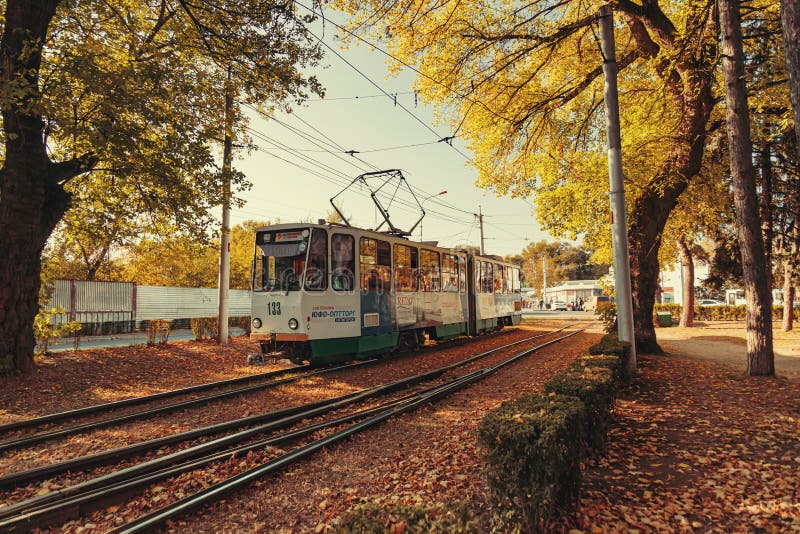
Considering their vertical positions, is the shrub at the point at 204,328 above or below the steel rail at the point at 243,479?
above

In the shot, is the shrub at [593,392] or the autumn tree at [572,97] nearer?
the shrub at [593,392]

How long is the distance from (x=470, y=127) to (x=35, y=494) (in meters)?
13.9

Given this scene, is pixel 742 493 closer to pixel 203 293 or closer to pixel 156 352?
pixel 156 352

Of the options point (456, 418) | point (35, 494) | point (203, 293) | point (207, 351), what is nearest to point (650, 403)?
point (456, 418)

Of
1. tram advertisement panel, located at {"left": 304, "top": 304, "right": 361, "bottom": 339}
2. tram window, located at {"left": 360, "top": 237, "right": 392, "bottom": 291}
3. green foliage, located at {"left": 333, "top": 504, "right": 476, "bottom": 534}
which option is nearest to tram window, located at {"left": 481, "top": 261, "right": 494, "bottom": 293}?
tram window, located at {"left": 360, "top": 237, "right": 392, "bottom": 291}

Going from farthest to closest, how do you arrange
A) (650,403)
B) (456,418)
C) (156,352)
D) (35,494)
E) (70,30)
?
(156,352) < (70,30) < (650,403) < (456,418) < (35,494)

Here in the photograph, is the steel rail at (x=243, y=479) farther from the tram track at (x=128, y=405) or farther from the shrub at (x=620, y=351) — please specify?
the shrub at (x=620, y=351)

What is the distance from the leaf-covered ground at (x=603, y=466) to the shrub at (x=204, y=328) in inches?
345

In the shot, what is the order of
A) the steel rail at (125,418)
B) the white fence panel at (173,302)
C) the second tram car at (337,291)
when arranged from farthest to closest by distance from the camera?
the white fence panel at (173,302)
the second tram car at (337,291)
the steel rail at (125,418)

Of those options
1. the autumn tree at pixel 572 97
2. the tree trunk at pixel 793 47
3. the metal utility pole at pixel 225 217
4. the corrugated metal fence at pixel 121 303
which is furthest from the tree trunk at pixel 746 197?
the corrugated metal fence at pixel 121 303

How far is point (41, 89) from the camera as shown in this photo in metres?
8.96

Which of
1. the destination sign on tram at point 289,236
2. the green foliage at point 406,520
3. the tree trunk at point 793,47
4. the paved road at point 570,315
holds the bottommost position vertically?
the paved road at point 570,315

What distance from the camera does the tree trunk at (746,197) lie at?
8.47m

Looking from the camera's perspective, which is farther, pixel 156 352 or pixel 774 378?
pixel 156 352
